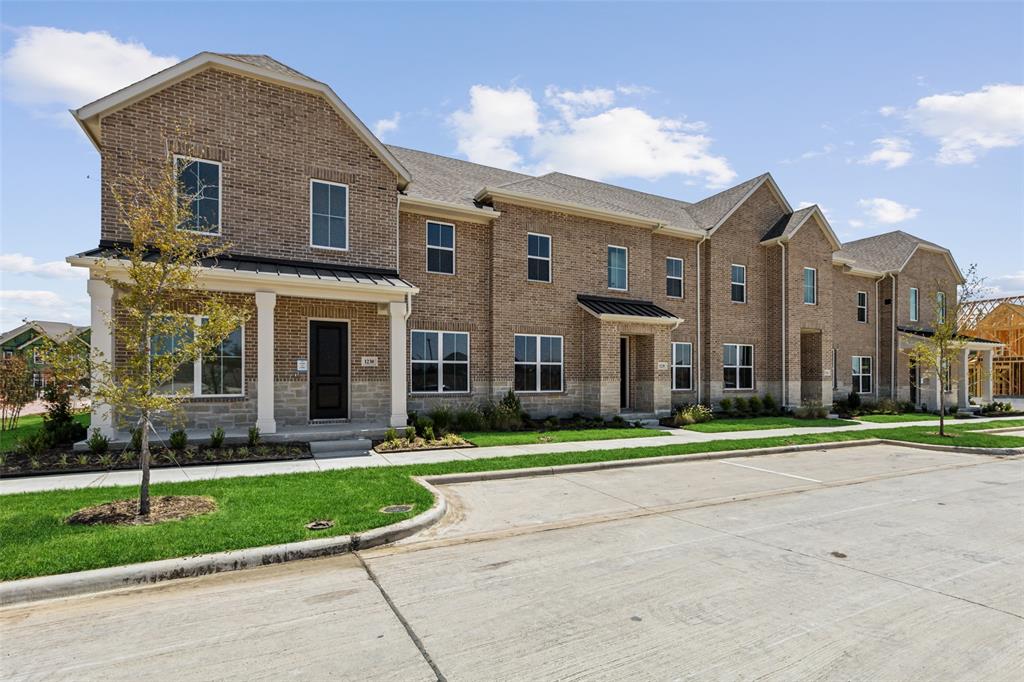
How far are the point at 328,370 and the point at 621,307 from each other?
9.66 meters

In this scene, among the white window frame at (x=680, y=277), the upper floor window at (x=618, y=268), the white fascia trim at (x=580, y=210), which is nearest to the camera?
the white fascia trim at (x=580, y=210)

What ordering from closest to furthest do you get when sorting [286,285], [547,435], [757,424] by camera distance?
[286,285] < [547,435] < [757,424]

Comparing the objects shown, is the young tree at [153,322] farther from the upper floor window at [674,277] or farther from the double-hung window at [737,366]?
the double-hung window at [737,366]

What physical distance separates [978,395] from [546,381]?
29.3 metres

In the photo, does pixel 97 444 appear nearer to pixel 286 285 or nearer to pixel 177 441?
pixel 177 441

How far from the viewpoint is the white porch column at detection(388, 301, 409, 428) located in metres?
13.2

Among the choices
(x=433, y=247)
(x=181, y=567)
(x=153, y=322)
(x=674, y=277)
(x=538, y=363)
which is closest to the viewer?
(x=181, y=567)

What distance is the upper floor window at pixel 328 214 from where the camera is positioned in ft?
44.3

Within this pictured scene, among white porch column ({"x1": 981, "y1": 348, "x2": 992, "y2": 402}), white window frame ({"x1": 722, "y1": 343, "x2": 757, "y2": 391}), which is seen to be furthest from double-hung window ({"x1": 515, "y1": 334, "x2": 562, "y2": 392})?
white porch column ({"x1": 981, "y1": 348, "x2": 992, "y2": 402})

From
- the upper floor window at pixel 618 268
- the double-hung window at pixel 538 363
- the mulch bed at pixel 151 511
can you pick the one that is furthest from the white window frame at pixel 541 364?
the mulch bed at pixel 151 511

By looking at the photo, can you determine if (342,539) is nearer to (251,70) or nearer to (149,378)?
(149,378)

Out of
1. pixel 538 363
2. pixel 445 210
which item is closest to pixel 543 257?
pixel 538 363

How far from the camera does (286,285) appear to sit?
11844 millimetres

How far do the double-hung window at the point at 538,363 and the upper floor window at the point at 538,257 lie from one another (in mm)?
1957
